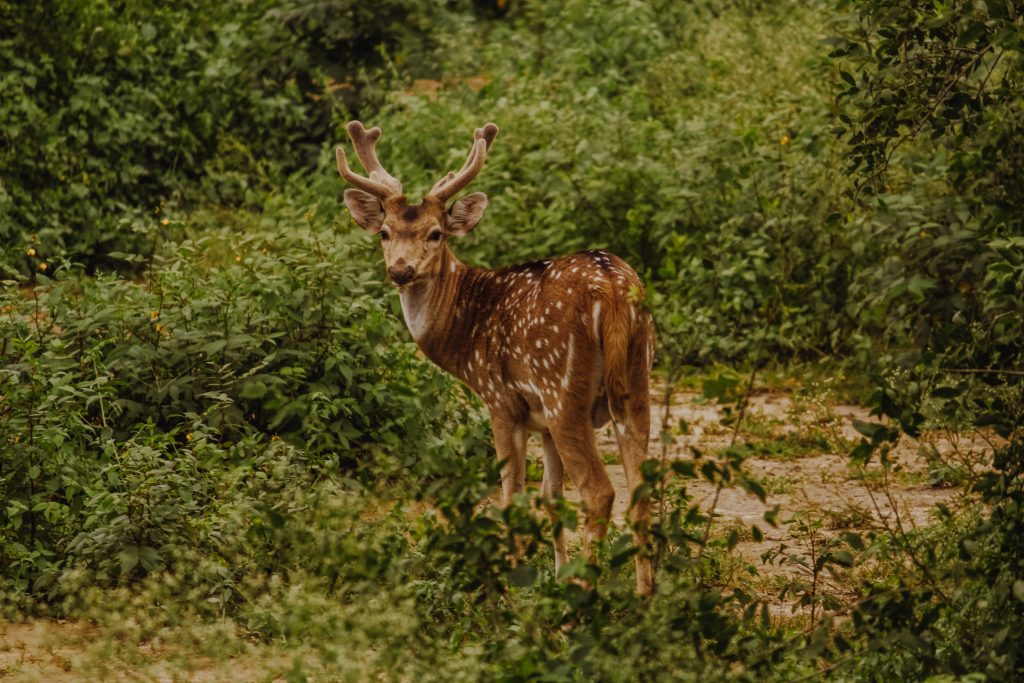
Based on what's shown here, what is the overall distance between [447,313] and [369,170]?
47.4 inches

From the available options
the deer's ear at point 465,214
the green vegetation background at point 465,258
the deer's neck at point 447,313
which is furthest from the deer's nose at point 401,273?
the green vegetation background at point 465,258

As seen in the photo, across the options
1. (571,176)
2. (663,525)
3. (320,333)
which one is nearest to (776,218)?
(571,176)

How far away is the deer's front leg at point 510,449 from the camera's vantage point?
7.27 m

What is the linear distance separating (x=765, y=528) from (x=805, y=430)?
1.67m

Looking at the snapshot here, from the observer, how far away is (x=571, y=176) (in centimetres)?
1257

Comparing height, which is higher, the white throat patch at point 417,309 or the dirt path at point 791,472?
the white throat patch at point 417,309

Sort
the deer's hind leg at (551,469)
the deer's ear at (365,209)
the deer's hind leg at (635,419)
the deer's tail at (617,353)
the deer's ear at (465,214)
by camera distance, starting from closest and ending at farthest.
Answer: the deer's tail at (617,353)
the deer's hind leg at (635,419)
the deer's hind leg at (551,469)
the deer's ear at (465,214)
the deer's ear at (365,209)

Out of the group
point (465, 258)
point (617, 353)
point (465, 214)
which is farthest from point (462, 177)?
point (465, 258)

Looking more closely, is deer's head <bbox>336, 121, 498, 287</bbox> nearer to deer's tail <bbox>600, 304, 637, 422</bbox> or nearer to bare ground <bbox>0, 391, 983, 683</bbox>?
deer's tail <bbox>600, 304, 637, 422</bbox>

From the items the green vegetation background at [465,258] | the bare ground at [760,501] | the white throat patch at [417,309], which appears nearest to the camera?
the green vegetation background at [465,258]

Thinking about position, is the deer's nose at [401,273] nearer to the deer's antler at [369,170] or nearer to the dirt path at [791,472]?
the deer's antler at [369,170]

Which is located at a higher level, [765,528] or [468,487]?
[468,487]

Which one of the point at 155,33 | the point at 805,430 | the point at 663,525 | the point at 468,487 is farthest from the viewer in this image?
the point at 155,33

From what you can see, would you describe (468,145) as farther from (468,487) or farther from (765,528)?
(468,487)
